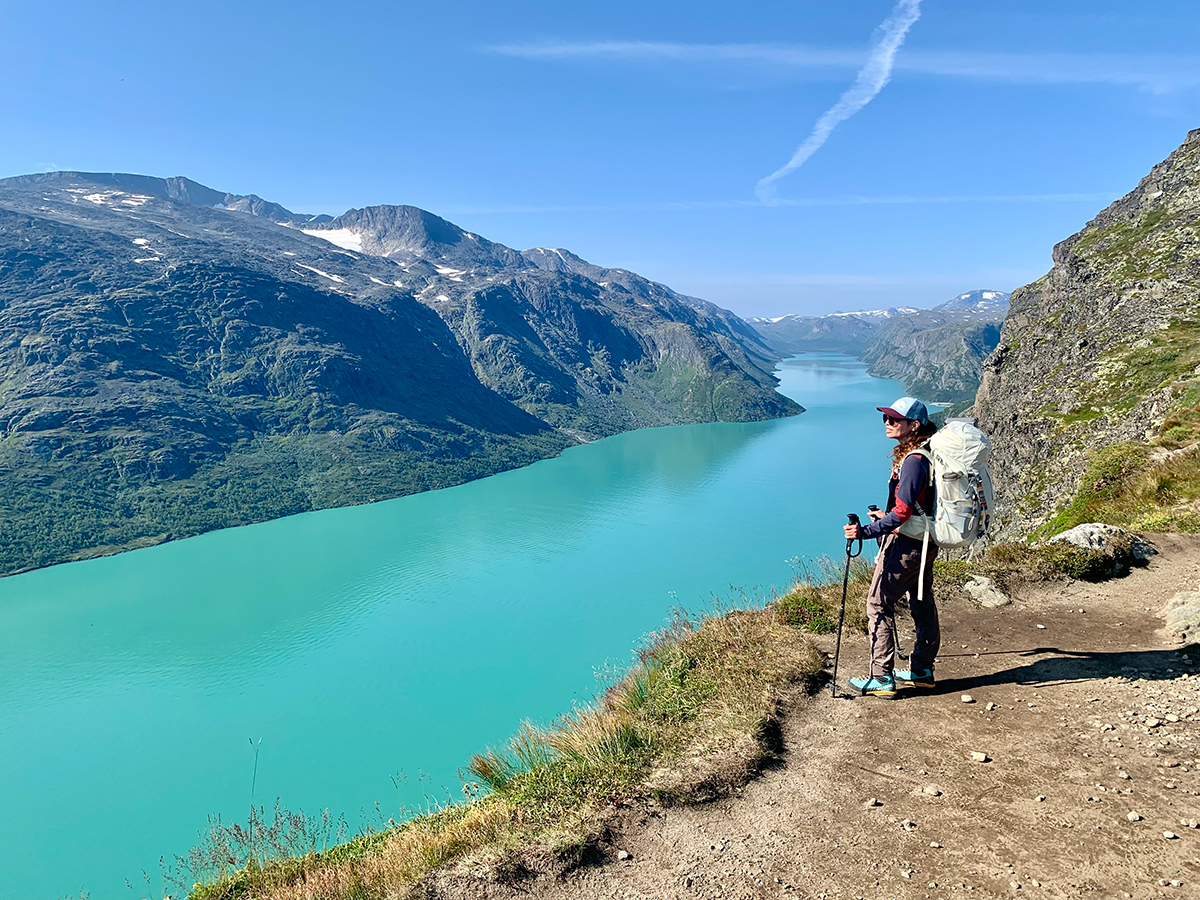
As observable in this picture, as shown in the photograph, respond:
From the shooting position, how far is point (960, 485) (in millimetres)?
6887

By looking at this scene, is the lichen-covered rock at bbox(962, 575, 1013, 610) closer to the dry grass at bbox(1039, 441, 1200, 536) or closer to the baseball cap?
the baseball cap

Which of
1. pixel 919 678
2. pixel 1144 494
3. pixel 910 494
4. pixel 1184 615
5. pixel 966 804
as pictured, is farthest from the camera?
pixel 1144 494

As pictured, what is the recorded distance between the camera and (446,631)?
260 ft

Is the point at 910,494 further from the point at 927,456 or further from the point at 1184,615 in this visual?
the point at 1184,615

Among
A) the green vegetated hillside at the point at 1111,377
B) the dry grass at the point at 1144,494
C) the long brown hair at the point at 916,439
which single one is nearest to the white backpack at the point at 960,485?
the long brown hair at the point at 916,439

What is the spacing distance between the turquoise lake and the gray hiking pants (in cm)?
468

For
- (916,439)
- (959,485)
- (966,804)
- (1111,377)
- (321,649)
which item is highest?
(1111,377)

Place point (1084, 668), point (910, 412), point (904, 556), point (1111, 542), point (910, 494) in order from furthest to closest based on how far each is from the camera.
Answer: point (1111, 542)
point (1084, 668)
point (910, 412)
point (904, 556)
point (910, 494)

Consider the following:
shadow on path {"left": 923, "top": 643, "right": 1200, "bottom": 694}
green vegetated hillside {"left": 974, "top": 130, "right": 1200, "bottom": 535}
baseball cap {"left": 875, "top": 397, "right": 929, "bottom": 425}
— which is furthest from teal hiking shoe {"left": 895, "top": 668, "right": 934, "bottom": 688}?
green vegetated hillside {"left": 974, "top": 130, "right": 1200, "bottom": 535}

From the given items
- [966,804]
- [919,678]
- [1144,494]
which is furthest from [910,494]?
[1144,494]

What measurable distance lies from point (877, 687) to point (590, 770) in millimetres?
3917

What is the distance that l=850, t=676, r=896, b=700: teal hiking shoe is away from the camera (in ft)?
25.3

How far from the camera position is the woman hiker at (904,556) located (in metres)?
7.22

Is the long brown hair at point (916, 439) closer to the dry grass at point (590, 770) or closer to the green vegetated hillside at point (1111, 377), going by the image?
the dry grass at point (590, 770)
